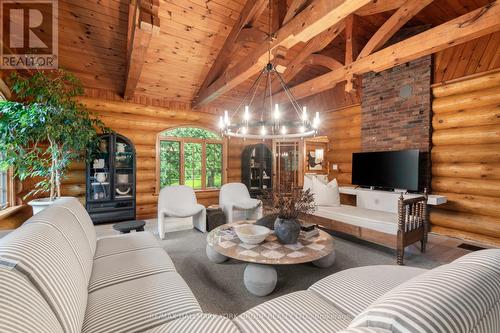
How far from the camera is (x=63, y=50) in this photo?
13.9ft

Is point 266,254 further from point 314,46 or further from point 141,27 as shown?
point 314,46

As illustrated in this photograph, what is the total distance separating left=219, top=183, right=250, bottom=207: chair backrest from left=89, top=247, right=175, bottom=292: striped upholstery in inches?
106

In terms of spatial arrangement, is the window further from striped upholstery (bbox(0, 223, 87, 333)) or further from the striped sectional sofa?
striped upholstery (bbox(0, 223, 87, 333))

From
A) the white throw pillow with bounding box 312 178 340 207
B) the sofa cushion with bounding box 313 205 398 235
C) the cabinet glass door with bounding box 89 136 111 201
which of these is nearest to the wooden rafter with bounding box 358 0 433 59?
the white throw pillow with bounding box 312 178 340 207

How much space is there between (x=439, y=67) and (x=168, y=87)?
18.2ft

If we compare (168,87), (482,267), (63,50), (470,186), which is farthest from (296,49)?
(482,267)

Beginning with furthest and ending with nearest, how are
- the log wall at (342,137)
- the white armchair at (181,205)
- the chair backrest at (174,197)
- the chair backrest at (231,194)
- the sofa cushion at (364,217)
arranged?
the log wall at (342,137), the chair backrest at (231,194), the chair backrest at (174,197), the white armchair at (181,205), the sofa cushion at (364,217)

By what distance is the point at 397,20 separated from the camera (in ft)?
12.3

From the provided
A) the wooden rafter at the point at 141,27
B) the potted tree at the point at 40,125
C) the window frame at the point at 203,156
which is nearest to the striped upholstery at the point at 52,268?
the potted tree at the point at 40,125

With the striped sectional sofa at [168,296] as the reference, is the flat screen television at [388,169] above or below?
above

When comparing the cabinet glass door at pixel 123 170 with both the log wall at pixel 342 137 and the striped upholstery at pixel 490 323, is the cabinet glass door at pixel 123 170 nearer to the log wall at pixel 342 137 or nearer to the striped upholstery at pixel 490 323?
the log wall at pixel 342 137

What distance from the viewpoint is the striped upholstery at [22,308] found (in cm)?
72

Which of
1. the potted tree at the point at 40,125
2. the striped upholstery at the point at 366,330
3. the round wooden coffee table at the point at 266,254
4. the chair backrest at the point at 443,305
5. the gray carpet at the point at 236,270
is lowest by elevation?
the gray carpet at the point at 236,270

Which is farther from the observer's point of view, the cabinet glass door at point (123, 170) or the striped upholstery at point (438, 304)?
the cabinet glass door at point (123, 170)
